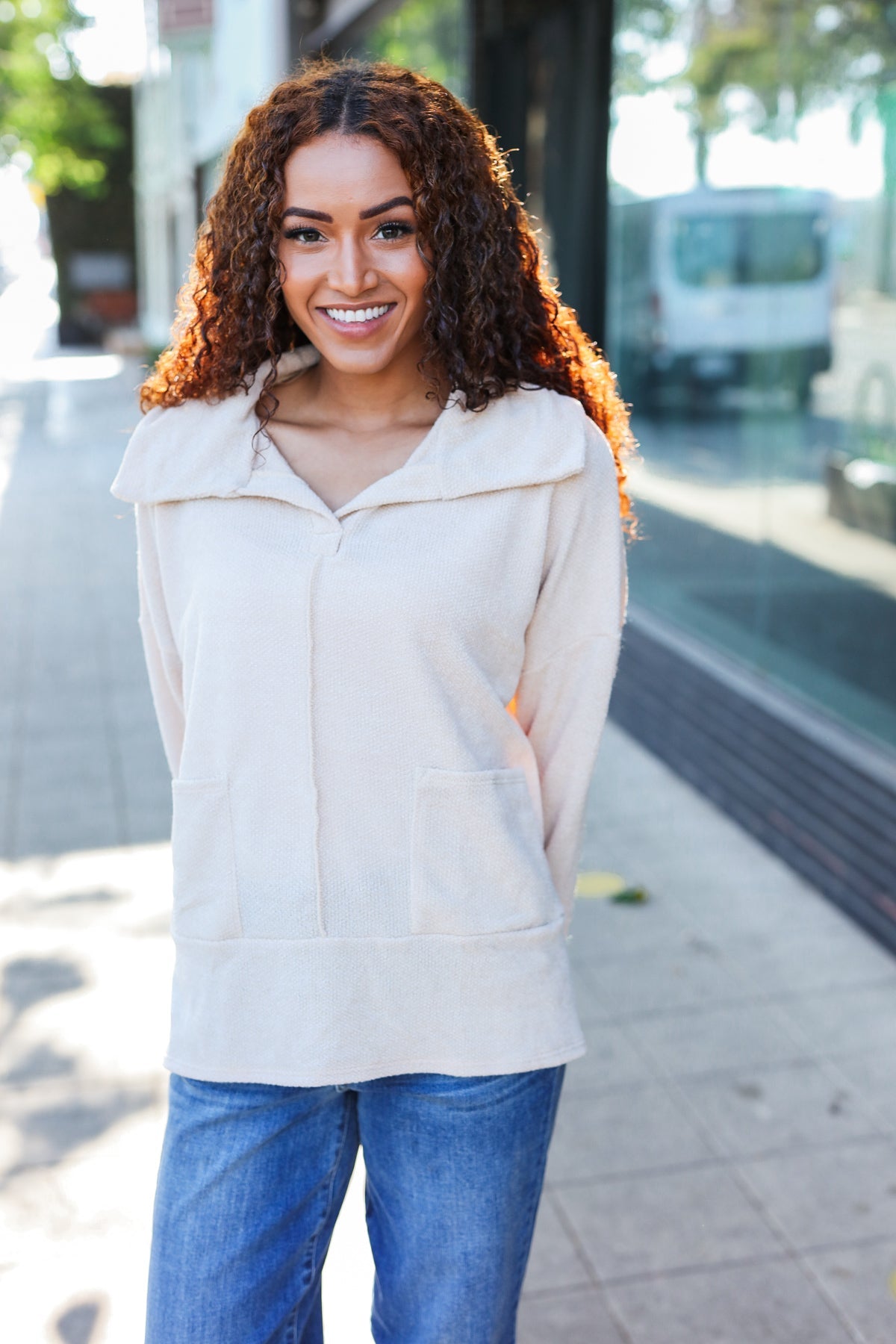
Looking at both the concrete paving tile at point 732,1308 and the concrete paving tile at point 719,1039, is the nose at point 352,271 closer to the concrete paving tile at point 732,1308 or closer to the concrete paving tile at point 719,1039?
the concrete paving tile at point 732,1308

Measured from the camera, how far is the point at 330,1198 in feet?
6.15

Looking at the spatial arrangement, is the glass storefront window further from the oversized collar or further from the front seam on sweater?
the front seam on sweater

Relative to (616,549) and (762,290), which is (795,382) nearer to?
(762,290)

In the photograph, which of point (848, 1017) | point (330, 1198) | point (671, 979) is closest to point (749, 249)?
point (671, 979)

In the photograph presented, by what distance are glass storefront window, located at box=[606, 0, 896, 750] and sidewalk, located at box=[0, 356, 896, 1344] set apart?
74cm

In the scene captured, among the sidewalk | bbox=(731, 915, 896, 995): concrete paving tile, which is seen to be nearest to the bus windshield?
the sidewalk

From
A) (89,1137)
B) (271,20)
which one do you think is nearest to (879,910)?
(89,1137)

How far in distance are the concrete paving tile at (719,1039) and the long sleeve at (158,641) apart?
195cm

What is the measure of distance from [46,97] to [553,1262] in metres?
25.9

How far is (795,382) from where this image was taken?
5.09m

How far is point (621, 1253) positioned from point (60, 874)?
8.03 feet

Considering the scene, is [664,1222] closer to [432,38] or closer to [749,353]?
[749,353]

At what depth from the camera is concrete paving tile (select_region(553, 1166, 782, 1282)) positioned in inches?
115

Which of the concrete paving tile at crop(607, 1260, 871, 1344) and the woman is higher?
the woman
